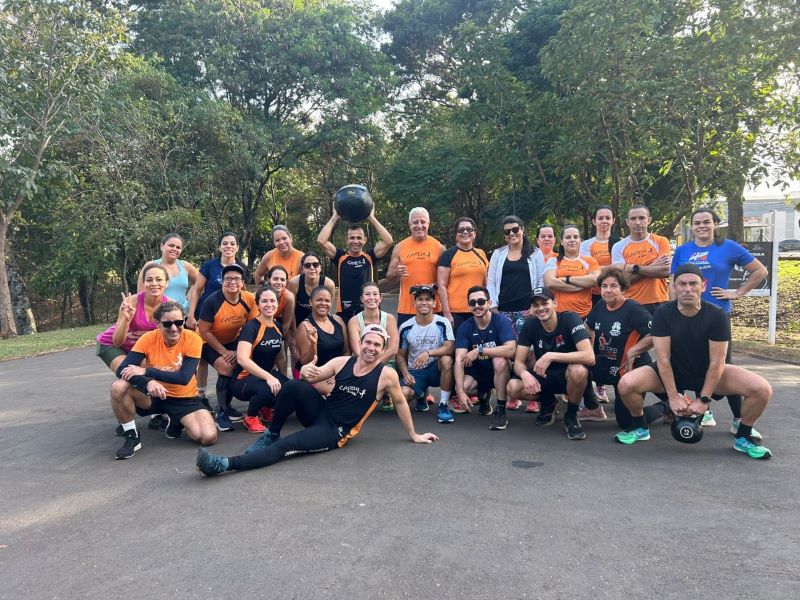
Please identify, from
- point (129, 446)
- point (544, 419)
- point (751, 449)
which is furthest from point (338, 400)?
point (751, 449)

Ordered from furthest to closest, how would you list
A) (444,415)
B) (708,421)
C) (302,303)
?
(302,303), (444,415), (708,421)

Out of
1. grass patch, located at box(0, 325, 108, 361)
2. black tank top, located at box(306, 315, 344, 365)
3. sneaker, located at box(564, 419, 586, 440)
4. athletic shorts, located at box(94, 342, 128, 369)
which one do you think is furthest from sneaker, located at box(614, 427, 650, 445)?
grass patch, located at box(0, 325, 108, 361)

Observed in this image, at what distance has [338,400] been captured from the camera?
5.01m

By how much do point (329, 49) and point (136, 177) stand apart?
8761 mm

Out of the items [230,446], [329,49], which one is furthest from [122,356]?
[329,49]

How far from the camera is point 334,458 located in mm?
4797

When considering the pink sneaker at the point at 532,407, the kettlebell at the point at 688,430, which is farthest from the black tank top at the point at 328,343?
the kettlebell at the point at 688,430

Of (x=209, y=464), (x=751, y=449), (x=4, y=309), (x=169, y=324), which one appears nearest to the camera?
(x=209, y=464)

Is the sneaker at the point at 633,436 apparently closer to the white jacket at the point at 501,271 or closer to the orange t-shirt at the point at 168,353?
the white jacket at the point at 501,271

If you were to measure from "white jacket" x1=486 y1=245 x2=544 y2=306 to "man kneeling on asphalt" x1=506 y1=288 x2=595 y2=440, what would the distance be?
75 centimetres

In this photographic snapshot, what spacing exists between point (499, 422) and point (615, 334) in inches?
55.1

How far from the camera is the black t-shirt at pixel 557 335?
17.4 ft

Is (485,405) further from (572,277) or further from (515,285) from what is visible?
(572,277)

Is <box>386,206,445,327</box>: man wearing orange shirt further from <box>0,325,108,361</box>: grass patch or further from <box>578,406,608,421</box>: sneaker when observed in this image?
<box>0,325,108,361</box>: grass patch
